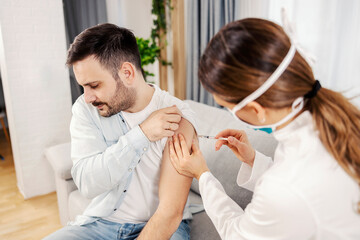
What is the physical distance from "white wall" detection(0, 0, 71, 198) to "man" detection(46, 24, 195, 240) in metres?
1.33

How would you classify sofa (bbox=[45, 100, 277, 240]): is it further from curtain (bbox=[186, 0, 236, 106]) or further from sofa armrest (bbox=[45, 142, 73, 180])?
curtain (bbox=[186, 0, 236, 106])

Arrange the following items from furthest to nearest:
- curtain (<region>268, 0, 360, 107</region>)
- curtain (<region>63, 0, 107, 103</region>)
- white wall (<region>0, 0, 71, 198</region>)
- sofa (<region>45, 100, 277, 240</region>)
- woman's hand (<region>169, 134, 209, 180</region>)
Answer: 1. curtain (<region>63, 0, 107, 103</region>)
2. white wall (<region>0, 0, 71, 198</region>)
3. curtain (<region>268, 0, 360, 107</region>)
4. sofa (<region>45, 100, 277, 240</region>)
5. woman's hand (<region>169, 134, 209, 180</region>)

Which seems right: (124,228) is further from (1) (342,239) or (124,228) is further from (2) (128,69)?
(1) (342,239)

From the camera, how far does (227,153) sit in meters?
1.73

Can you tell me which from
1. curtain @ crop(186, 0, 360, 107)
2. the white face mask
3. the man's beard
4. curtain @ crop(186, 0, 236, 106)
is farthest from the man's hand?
curtain @ crop(186, 0, 236, 106)

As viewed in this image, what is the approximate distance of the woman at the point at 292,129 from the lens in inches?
28.8

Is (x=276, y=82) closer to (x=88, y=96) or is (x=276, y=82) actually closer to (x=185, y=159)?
(x=185, y=159)

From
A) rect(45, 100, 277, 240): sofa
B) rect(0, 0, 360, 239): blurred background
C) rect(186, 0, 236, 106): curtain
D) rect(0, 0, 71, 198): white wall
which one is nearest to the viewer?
rect(45, 100, 277, 240): sofa

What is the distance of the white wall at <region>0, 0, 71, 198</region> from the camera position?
2314 millimetres

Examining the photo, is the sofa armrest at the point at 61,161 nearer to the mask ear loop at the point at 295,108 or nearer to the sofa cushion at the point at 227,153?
the sofa cushion at the point at 227,153

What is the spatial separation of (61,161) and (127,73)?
1.10 metres

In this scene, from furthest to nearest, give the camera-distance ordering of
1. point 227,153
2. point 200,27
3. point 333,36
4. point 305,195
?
point 200,27 → point 333,36 → point 227,153 → point 305,195

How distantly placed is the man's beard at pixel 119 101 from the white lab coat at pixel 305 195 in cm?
68

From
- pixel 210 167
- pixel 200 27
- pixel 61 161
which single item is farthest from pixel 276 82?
pixel 200 27
